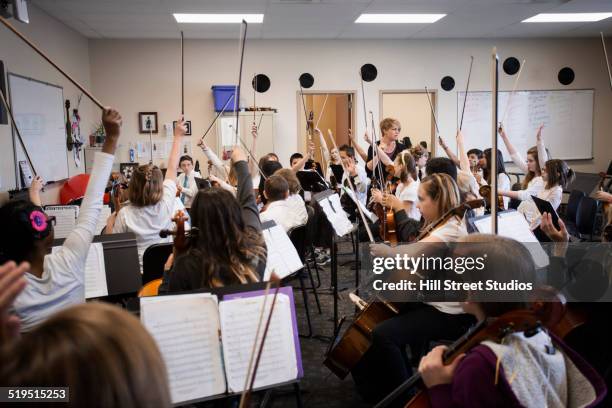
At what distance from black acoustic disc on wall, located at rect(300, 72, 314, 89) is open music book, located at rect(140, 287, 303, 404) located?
6326 millimetres

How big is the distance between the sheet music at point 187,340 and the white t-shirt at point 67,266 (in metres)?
0.34

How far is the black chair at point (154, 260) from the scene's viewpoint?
2701 mm

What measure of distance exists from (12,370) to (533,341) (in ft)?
3.65

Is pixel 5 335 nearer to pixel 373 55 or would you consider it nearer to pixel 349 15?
pixel 349 15

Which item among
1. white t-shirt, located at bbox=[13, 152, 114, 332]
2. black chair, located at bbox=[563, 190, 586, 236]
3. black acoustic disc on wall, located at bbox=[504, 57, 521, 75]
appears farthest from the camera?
black acoustic disc on wall, located at bbox=[504, 57, 521, 75]

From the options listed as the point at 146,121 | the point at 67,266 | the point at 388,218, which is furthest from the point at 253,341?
the point at 146,121

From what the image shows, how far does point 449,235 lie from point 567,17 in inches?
230

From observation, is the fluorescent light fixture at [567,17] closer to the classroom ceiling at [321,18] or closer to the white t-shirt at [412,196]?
the classroom ceiling at [321,18]

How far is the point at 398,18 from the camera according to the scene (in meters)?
6.32

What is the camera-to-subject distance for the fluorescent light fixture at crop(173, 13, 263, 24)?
19.6ft

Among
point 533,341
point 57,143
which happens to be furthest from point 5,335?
point 57,143

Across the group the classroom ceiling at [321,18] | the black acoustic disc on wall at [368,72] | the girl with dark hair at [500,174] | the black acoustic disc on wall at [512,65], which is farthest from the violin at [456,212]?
the black acoustic disc on wall at [512,65]

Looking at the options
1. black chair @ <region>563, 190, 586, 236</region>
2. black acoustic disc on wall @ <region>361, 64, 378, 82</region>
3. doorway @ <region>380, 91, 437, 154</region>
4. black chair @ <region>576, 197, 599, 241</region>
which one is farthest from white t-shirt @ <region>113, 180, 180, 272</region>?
doorway @ <region>380, 91, 437, 154</region>

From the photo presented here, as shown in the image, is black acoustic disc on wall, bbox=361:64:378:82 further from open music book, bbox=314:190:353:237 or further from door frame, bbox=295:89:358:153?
open music book, bbox=314:190:353:237
